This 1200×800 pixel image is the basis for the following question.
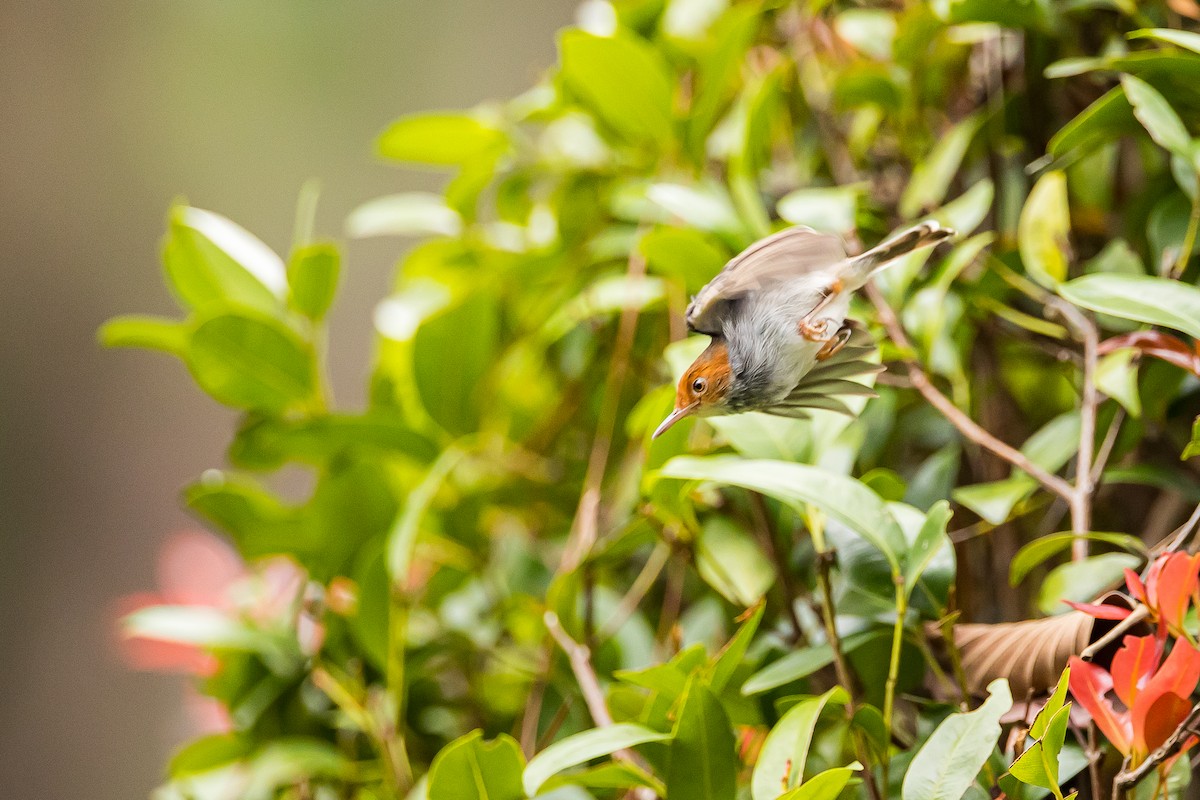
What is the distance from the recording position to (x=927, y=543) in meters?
0.33

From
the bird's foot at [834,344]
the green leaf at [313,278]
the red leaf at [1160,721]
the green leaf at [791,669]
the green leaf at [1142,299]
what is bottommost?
the red leaf at [1160,721]

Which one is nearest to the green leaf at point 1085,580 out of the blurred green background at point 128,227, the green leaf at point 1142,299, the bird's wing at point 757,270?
the green leaf at point 1142,299

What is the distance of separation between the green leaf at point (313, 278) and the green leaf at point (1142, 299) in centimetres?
46

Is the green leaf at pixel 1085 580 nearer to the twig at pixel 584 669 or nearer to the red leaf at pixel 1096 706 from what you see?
the red leaf at pixel 1096 706

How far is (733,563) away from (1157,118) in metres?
0.28

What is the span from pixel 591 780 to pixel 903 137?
17.3 inches

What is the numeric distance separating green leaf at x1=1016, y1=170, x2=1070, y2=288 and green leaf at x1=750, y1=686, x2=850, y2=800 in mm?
229

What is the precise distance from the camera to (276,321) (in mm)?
599

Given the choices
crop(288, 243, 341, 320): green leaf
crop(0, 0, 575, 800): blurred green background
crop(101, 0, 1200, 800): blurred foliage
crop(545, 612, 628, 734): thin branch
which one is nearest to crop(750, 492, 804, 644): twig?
crop(101, 0, 1200, 800): blurred foliage

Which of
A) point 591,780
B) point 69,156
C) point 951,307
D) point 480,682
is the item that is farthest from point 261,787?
point 69,156

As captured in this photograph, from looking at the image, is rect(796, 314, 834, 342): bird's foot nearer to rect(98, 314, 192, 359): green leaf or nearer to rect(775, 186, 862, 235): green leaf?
rect(775, 186, 862, 235): green leaf

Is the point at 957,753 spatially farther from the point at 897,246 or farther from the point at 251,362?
the point at 251,362

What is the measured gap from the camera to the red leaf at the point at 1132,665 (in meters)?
0.29

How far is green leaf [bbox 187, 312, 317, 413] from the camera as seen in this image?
577mm
